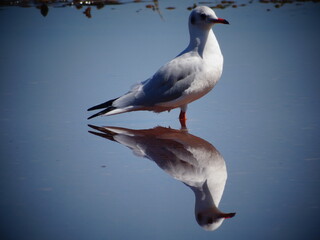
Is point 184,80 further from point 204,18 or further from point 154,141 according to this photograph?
point 154,141

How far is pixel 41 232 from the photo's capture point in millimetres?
2982

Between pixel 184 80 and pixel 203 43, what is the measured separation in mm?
392

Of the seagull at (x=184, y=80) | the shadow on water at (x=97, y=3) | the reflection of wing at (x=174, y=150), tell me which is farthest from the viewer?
the shadow on water at (x=97, y=3)

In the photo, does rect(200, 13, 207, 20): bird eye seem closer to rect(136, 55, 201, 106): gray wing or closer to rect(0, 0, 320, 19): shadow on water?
rect(136, 55, 201, 106): gray wing

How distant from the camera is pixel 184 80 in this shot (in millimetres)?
4805

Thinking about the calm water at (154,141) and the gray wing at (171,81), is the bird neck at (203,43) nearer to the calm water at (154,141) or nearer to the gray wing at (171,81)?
the gray wing at (171,81)

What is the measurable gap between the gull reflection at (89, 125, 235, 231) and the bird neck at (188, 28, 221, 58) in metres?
0.76

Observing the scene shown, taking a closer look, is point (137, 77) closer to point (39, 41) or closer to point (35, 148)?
point (35, 148)

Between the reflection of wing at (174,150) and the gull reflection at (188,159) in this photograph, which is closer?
the gull reflection at (188,159)

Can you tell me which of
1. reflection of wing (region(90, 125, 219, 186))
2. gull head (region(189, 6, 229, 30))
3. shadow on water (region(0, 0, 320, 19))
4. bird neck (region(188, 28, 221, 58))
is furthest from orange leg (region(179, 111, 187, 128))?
shadow on water (region(0, 0, 320, 19))

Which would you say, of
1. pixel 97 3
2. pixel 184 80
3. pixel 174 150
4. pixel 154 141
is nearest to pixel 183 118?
pixel 184 80

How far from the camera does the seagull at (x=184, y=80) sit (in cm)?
477

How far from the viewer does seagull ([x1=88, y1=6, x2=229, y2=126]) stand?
15.7ft

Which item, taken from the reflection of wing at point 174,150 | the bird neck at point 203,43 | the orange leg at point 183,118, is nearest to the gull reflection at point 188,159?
the reflection of wing at point 174,150
